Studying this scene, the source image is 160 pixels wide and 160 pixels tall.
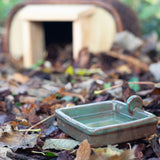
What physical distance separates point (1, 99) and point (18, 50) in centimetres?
191

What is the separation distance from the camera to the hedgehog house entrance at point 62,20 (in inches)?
136

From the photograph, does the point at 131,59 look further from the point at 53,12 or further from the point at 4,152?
the point at 4,152

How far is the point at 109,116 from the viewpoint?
1797 millimetres

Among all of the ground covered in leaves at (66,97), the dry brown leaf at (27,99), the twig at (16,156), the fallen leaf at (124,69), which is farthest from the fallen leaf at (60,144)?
the fallen leaf at (124,69)

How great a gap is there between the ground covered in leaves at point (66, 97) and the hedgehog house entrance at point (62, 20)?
0.17 metres

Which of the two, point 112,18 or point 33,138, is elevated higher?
point 112,18

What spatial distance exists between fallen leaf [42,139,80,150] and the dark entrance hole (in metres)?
2.62

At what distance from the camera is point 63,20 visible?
348 centimetres

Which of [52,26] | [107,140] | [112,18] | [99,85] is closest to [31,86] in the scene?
[99,85]

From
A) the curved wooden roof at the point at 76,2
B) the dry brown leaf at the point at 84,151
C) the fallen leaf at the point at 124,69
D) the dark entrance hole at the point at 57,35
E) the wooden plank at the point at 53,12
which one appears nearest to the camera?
the dry brown leaf at the point at 84,151

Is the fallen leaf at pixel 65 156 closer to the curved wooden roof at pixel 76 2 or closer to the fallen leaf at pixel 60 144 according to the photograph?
the fallen leaf at pixel 60 144

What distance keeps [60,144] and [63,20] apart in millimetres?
2147

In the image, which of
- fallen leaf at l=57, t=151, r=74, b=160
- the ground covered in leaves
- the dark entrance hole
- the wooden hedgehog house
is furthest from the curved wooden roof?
fallen leaf at l=57, t=151, r=74, b=160

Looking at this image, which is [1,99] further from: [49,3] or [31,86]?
[49,3]
